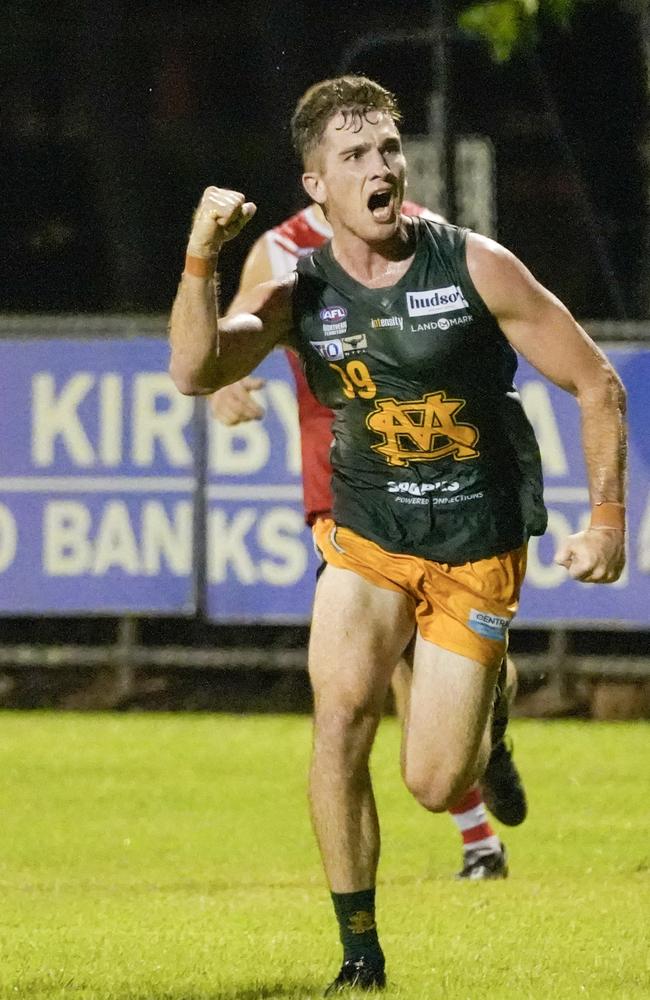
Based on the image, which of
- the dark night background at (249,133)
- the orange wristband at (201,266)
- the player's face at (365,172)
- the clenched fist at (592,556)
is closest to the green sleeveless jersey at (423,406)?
the player's face at (365,172)

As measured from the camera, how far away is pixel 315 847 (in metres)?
9.02

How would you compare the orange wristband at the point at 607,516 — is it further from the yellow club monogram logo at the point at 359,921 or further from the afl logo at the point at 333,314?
the yellow club monogram logo at the point at 359,921

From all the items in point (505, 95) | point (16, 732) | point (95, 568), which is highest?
point (505, 95)

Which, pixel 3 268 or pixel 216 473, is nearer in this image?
pixel 216 473

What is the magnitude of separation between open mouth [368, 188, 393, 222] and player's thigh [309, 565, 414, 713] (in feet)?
3.25

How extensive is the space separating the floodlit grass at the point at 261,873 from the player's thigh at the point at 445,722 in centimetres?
54

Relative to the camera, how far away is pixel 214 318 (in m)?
5.98

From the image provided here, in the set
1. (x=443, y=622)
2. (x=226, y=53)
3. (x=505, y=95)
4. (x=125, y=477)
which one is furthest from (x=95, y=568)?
(x=226, y=53)

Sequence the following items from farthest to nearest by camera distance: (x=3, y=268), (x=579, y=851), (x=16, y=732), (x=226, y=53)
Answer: (x=226, y=53)
(x=3, y=268)
(x=16, y=732)
(x=579, y=851)

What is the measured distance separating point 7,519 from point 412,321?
6.30m

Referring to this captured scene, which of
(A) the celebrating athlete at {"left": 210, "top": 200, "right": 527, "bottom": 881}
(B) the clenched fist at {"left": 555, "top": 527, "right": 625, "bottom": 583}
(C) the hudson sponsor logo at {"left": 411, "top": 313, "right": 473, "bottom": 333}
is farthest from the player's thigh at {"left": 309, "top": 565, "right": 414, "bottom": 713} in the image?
(A) the celebrating athlete at {"left": 210, "top": 200, "right": 527, "bottom": 881}

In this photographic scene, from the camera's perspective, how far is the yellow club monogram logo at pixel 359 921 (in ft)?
19.9

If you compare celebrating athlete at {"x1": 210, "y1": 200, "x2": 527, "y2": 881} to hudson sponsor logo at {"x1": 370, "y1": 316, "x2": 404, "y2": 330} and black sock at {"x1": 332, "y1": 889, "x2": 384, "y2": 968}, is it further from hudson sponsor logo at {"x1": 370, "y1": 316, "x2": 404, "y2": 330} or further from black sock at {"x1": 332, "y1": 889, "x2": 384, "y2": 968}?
black sock at {"x1": 332, "y1": 889, "x2": 384, "y2": 968}

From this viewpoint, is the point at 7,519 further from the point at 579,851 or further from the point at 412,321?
the point at 412,321
